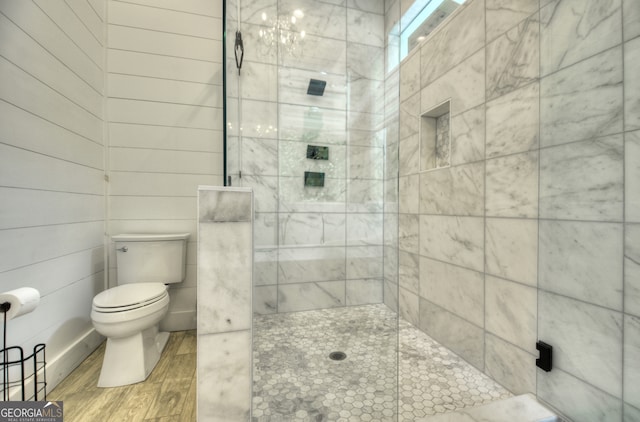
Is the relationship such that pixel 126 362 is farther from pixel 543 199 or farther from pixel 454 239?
pixel 543 199

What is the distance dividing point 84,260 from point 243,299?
1447mm

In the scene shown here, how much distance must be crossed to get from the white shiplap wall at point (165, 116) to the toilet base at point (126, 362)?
527mm

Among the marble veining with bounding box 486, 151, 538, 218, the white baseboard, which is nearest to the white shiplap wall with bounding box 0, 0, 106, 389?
the white baseboard

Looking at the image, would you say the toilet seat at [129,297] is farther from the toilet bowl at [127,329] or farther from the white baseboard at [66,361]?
the white baseboard at [66,361]

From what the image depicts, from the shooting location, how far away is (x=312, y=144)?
1.74m

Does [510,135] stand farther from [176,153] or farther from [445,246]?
[176,153]

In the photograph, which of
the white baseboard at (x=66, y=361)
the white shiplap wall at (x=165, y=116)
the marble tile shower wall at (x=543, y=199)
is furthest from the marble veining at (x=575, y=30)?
the white baseboard at (x=66, y=361)

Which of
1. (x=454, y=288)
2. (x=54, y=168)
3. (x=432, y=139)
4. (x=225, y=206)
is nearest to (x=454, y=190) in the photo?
(x=432, y=139)

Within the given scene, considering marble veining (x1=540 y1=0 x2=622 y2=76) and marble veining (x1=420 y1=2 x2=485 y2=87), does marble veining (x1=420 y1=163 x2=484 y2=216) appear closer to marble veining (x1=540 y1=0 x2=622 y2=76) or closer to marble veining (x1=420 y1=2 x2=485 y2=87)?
marble veining (x1=540 y1=0 x2=622 y2=76)

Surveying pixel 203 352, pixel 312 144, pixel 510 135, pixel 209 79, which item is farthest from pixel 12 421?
pixel 510 135

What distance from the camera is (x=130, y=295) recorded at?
4.80 feet

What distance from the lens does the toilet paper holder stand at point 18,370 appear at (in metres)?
1.02

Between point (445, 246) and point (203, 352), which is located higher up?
point (445, 246)

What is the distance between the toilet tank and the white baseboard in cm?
37
